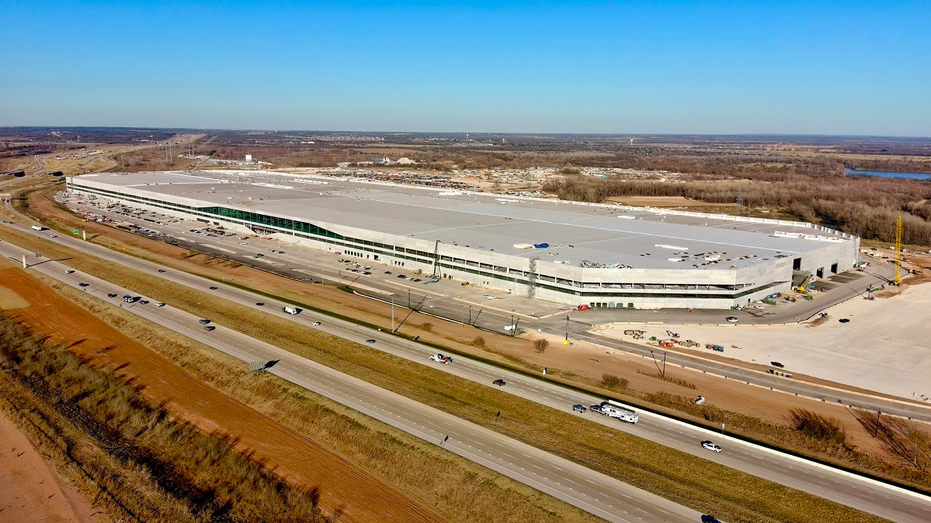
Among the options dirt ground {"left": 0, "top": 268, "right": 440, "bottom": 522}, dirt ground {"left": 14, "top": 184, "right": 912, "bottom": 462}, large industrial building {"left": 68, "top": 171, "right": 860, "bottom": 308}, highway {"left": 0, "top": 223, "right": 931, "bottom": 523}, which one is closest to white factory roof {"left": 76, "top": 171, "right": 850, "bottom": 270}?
large industrial building {"left": 68, "top": 171, "right": 860, "bottom": 308}

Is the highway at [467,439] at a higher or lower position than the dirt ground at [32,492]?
higher

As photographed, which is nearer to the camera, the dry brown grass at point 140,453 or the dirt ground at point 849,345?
the dry brown grass at point 140,453

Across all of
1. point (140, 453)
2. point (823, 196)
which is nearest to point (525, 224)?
point (140, 453)

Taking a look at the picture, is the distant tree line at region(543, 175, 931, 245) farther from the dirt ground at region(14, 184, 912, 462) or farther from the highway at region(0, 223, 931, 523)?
the highway at region(0, 223, 931, 523)

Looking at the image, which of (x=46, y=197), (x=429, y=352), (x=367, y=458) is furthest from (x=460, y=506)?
(x=46, y=197)

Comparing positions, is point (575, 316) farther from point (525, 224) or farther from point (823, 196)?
point (823, 196)

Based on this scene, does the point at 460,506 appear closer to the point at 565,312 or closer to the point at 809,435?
the point at 809,435

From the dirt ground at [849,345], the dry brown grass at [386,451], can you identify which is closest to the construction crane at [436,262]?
the dirt ground at [849,345]

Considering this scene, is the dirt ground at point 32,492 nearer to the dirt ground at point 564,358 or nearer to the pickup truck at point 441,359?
the pickup truck at point 441,359
